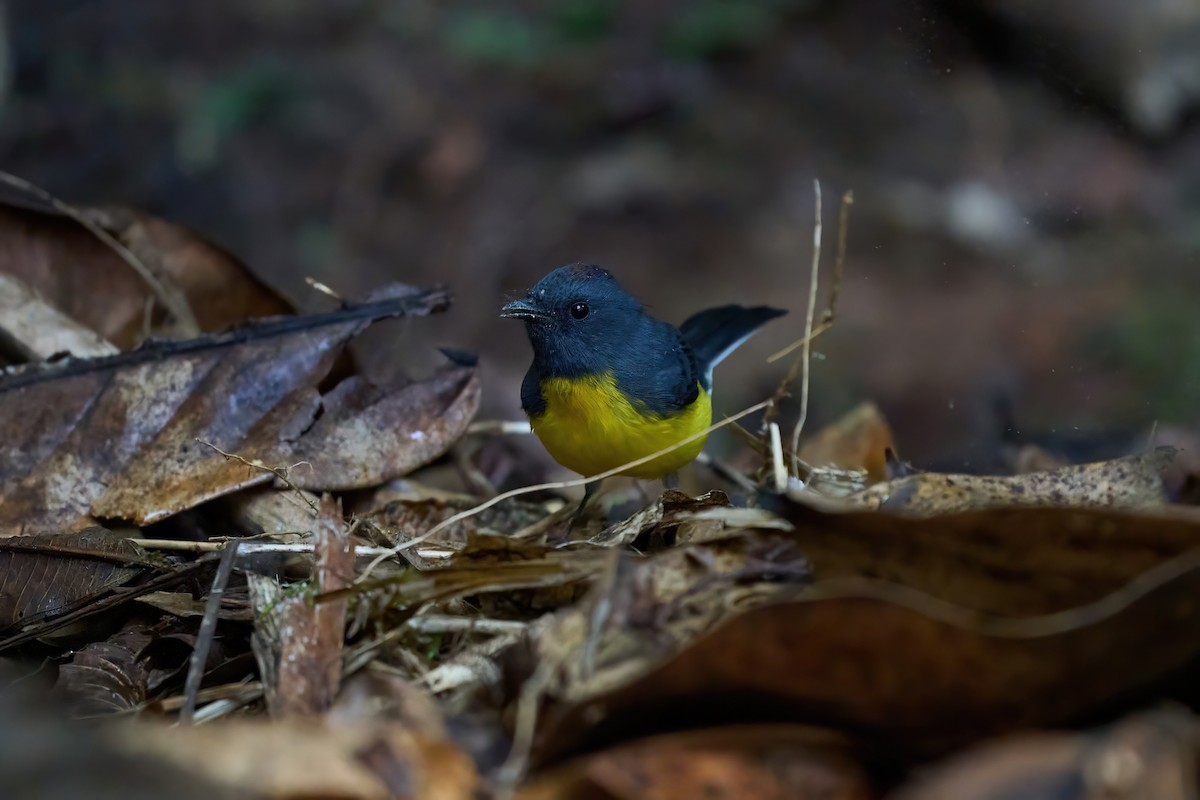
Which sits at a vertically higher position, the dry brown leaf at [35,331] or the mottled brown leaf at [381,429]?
the dry brown leaf at [35,331]

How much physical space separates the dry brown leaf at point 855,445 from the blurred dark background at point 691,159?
192 centimetres

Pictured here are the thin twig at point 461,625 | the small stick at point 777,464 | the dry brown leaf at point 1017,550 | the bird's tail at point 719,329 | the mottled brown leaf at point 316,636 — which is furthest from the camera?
the bird's tail at point 719,329

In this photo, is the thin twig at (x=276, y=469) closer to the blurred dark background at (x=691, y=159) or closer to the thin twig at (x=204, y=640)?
the thin twig at (x=204, y=640)

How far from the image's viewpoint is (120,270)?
15.0 feet

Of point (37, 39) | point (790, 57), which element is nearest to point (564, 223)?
point (790, 57)

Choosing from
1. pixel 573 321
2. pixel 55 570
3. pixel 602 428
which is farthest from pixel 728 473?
pixel 55 570

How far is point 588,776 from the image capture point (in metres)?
1.77

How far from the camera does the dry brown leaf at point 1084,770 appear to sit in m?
1.54

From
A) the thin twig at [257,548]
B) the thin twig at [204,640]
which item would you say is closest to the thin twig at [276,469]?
the thin twig at [257,548]

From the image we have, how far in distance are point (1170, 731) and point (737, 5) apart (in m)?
9.40

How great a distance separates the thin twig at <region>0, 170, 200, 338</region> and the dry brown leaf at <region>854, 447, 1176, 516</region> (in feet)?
9.07

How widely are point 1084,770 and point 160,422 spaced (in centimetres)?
301

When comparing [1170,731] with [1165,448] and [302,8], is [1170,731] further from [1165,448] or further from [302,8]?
[302,8]

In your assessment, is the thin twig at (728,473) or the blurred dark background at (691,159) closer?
the thin twig at (728,473)
